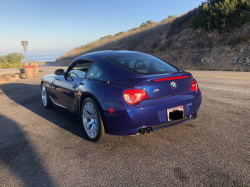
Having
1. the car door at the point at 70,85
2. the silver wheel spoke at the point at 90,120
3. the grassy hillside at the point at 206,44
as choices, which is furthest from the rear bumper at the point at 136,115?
the grassy hillside at the point at 206,44

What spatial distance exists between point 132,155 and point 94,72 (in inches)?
62.5

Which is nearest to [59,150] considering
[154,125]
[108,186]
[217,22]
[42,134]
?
[42,134]

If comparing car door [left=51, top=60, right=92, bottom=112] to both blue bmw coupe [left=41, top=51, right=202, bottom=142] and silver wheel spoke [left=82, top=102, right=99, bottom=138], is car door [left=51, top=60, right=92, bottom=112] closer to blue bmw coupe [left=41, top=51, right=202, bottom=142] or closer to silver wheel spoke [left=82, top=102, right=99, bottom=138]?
blue bmw coupe [left=41, top=51, right=202, bottom=142]

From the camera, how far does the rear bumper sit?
3.05 metres

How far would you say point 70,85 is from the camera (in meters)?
4.35

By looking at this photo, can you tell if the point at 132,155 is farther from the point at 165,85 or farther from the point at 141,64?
the point at 141,64

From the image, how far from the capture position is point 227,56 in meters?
19.8

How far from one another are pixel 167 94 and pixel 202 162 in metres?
1.04

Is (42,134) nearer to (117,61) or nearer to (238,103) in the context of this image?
(117,61)

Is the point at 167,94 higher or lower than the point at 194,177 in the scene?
higher

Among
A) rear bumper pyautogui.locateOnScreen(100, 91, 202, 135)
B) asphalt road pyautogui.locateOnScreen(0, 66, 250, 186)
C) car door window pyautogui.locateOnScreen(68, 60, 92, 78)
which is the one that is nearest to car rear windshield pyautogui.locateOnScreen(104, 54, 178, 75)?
car door window pyautogui.locateOnScreen(68, 60, 92, 78)

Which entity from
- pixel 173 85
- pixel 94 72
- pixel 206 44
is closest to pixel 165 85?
pixel 173 85

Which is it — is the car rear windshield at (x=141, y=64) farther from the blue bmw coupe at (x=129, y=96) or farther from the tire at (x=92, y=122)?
the tire at (x=92, y=122)

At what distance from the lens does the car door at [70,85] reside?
4180 mm
